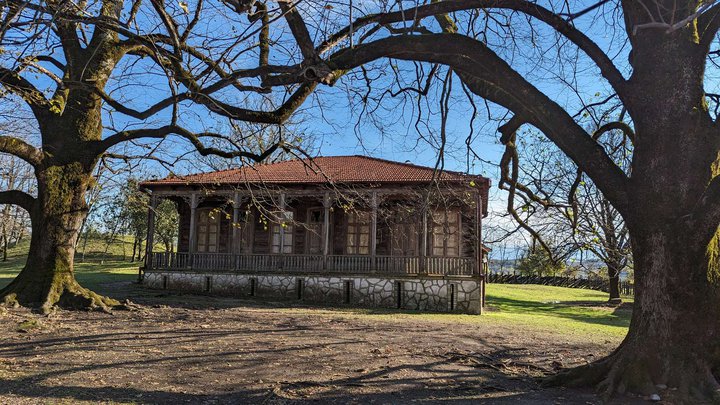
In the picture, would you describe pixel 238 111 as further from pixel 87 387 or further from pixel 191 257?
pixel 191 257

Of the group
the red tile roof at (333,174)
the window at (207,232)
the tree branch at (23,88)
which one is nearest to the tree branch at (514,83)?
the tree branch at (23,88)

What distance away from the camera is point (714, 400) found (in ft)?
14.3

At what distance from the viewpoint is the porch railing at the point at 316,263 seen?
52.7 feet

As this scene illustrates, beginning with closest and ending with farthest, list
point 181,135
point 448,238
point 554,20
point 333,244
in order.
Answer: point 554,20, point 181,135, point 448,238, point 333,244

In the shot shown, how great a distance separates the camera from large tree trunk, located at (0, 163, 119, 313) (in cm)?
1036

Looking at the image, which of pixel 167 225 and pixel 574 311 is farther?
pixel 167 225

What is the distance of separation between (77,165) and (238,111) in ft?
20.6

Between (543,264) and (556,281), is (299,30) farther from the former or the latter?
(556,281)

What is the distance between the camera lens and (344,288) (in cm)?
1670

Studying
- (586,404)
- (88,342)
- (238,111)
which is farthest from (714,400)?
(88,342)

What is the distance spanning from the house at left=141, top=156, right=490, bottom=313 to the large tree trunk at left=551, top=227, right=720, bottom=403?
30.9 ft

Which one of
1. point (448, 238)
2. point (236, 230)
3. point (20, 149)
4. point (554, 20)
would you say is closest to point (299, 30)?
point (554, 20)

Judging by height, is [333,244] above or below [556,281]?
above

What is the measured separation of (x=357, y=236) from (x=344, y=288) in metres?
2.69
